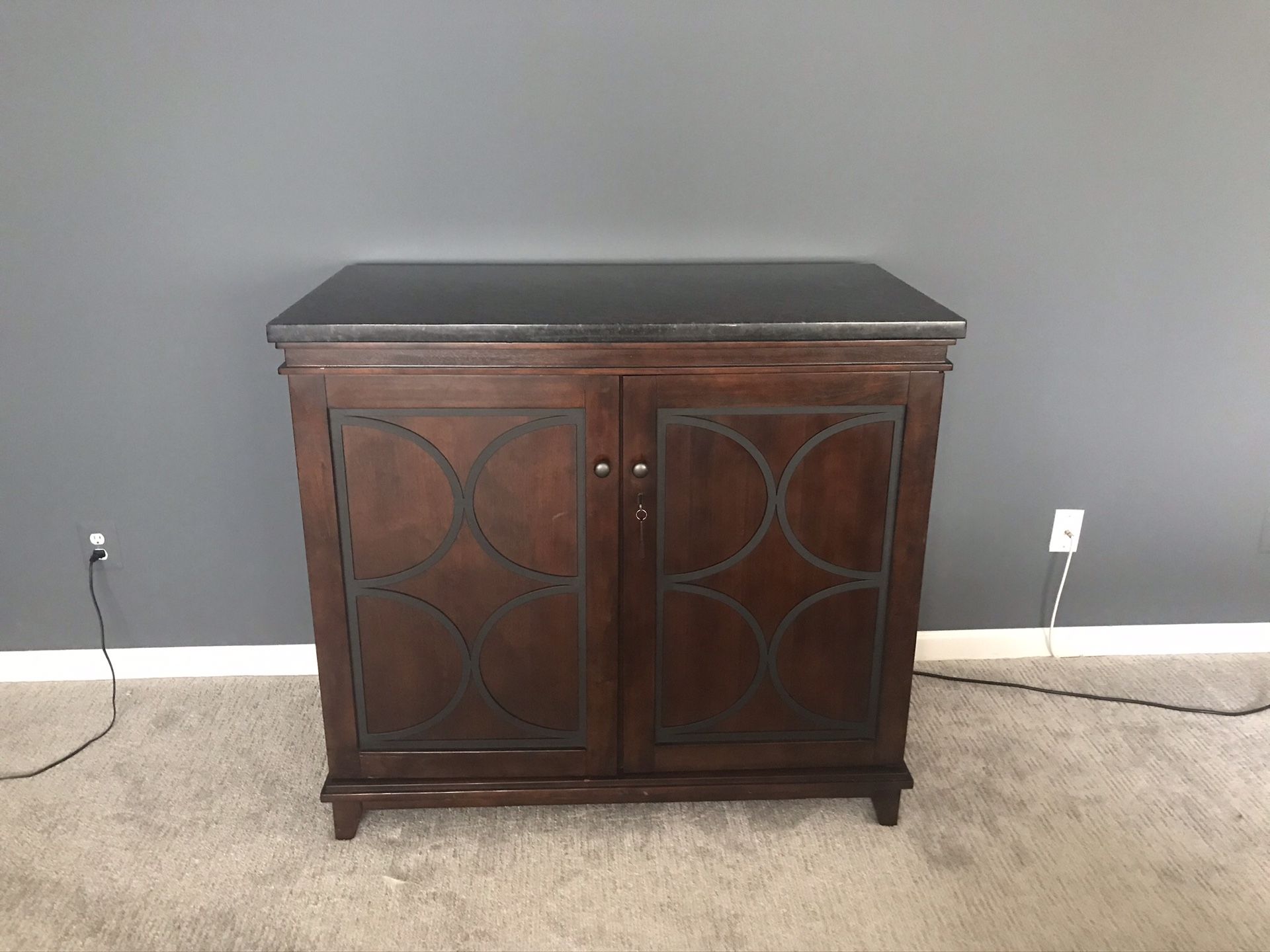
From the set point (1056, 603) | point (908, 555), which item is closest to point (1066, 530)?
point (1056, 603)

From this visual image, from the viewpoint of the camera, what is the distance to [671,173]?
1.88 metres

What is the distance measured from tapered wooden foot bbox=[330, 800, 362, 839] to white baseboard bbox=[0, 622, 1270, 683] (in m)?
0.52

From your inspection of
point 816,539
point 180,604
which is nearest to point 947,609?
point 816,539

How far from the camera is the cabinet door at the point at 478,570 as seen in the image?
1.50 meters

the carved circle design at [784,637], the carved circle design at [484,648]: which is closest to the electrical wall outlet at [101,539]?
the carved circle design at [484,648]

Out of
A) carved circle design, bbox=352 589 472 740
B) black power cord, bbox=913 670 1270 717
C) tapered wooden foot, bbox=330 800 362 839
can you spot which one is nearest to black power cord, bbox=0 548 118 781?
tapered wooden foot, bbox=330 800 362 839

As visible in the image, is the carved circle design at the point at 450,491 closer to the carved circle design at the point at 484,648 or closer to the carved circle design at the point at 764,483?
the carved circle design at the point at 484,648

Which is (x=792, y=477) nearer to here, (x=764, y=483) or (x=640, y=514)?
(x=764, y=483)

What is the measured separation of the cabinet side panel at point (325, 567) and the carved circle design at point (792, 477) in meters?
0.69

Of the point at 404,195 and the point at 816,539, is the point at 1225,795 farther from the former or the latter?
the point at 404,195

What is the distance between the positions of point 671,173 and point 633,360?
1.86ft

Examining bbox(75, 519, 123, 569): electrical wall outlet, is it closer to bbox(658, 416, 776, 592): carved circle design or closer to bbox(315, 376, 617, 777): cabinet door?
bbox(315, 376, 617, 777): cabinet door

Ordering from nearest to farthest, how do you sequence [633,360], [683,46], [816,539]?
[633,360]
[816,539]
[683,46]

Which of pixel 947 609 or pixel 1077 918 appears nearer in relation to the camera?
pixel 1077 918
